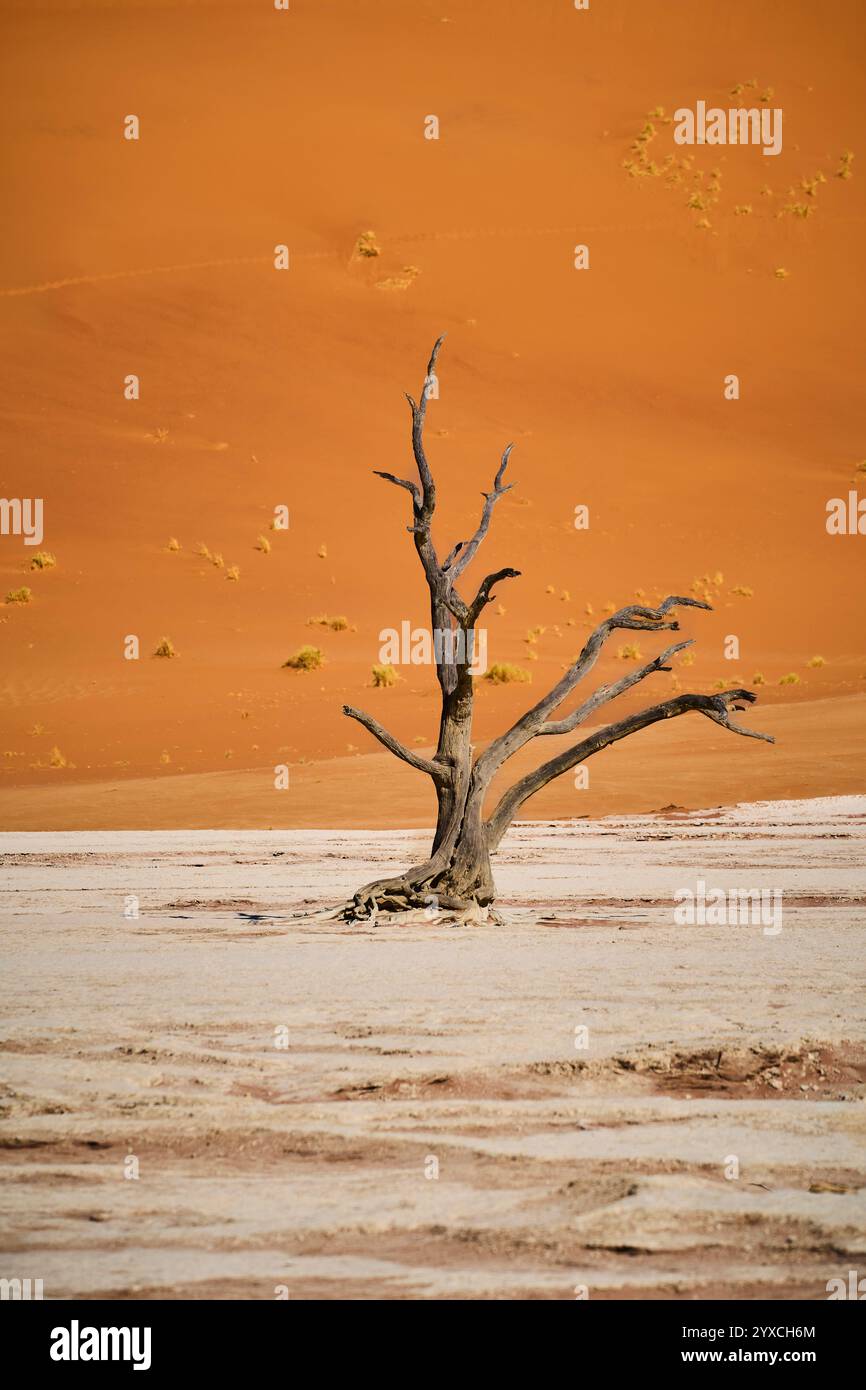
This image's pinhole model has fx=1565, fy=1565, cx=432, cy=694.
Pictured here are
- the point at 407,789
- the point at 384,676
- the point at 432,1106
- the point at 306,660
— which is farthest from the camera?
the point at 306,660

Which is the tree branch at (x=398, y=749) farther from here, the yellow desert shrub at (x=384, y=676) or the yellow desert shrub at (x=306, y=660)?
the yellow desert shrub at (x=306, y=660)

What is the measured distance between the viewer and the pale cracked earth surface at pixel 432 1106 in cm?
432

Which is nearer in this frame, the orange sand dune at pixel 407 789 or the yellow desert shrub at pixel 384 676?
the orange sand dune at pixel 407 789

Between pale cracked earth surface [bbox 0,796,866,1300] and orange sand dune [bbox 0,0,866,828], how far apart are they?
10.5 m

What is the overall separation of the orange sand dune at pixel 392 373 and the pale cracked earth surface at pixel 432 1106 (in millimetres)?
10517

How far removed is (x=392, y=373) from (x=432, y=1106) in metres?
40.2

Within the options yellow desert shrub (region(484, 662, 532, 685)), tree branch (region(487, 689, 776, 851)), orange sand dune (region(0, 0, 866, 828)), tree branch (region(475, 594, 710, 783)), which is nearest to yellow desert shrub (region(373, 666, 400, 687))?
orange sand dune (region(0, 0, 866, 828))

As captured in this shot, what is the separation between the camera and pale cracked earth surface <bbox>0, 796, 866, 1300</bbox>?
4.32m

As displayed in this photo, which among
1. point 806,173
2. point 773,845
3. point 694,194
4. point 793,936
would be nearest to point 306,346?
point 694,194

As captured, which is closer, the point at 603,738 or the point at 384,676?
the point at 603,738

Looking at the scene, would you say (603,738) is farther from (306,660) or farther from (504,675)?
(306,660)

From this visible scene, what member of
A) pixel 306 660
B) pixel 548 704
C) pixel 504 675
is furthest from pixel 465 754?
pixel 306 660

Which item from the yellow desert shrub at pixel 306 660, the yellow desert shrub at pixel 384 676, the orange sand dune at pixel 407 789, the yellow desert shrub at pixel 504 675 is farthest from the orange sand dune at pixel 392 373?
the yellow desert shrub at pixel 504 675

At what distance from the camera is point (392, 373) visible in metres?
44.5
